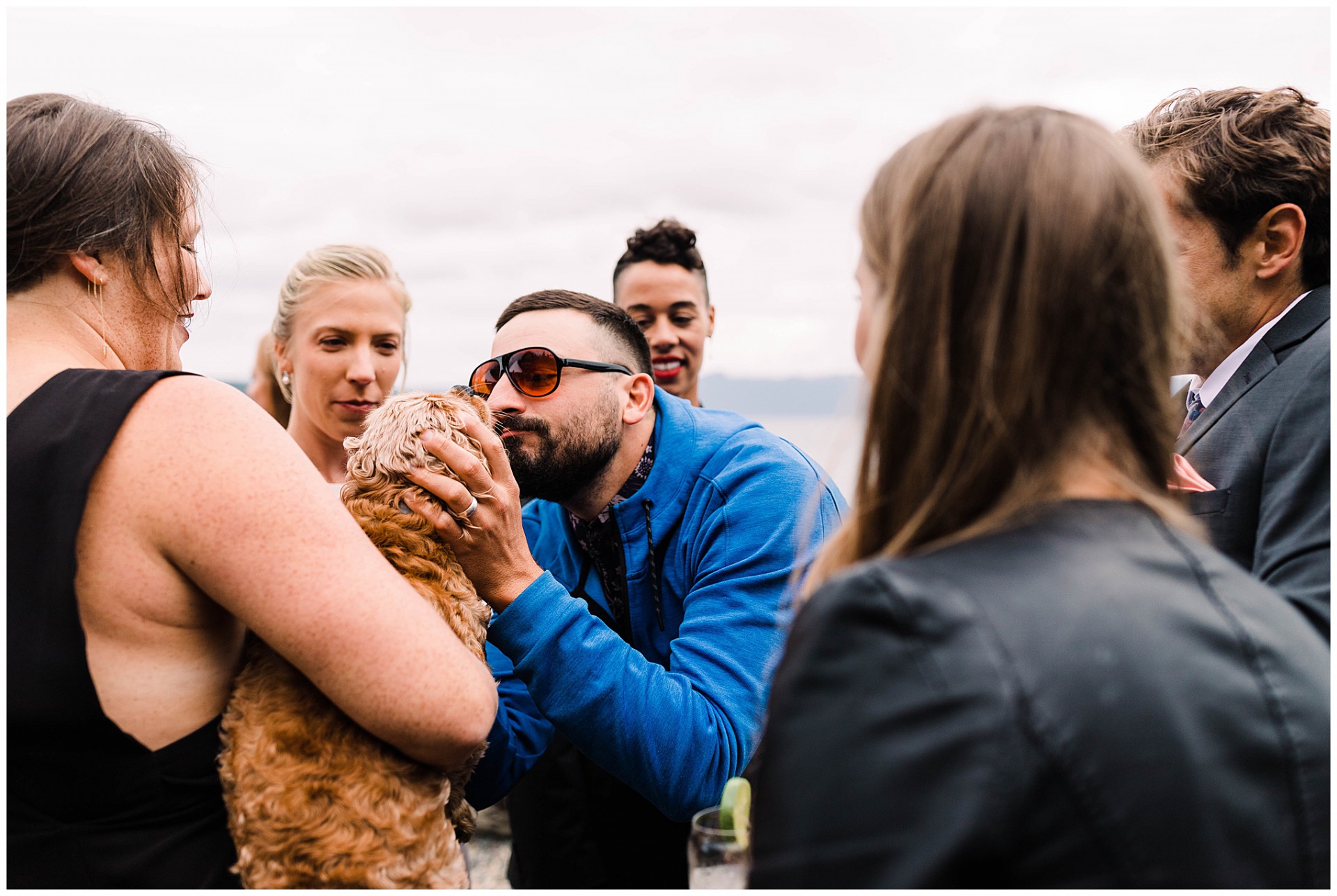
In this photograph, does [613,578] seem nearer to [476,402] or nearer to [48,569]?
[476,402]

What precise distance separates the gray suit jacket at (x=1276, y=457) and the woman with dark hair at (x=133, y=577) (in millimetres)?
2008

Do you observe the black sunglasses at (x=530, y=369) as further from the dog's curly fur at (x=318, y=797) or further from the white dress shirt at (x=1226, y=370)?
the white dress shirt at (x=1226, y=370)

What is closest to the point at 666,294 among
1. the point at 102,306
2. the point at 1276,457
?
the point at 1276,457

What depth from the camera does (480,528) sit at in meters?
2.72

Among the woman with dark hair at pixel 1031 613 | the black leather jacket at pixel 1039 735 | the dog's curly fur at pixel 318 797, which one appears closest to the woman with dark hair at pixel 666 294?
the dog's curly fur at pixel 318 797

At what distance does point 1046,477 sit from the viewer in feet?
4.30

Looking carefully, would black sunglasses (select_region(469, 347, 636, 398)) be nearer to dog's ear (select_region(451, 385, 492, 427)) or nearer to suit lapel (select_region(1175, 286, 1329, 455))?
dog's ear (select_region(451, 385, 492, 427))

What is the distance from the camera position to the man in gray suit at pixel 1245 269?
8.37ft

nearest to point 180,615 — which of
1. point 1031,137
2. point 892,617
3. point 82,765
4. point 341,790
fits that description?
point 82,765

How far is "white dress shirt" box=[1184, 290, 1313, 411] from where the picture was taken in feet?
9.36

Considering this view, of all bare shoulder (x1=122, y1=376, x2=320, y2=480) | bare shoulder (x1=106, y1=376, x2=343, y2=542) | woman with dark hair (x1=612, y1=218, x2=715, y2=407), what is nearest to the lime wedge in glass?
bare shoulder (x1=106, y1=376, x2=343, y2=542)

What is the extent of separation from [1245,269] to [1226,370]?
359mm

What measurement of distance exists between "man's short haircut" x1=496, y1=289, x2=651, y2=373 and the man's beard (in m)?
0.37

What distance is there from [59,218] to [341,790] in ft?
4.74
